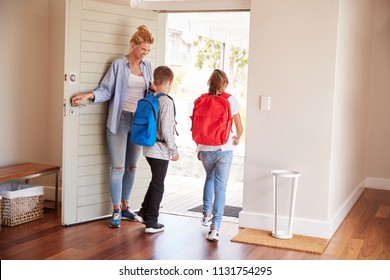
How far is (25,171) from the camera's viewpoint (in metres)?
4.55

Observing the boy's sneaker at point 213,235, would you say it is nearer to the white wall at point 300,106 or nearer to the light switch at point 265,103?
the white wall at point 300,106

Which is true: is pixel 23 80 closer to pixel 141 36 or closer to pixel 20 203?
pixel 20 203

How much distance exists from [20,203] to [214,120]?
173cm

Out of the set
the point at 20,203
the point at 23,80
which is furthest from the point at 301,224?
the point at 23,80

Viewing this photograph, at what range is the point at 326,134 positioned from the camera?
4145 mm

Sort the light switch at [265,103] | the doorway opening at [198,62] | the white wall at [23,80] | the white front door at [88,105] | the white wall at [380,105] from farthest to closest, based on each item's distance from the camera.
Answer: the doorway opening at [198,62]
the white wall at [380,105]
the white wall at [23,80]
the light switch at [265,103]
the white front door at [88,105]

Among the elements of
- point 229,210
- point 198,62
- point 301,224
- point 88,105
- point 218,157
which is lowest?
point 229,210

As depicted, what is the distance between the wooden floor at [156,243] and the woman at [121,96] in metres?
0.37

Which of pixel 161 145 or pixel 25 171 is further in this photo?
pixel 25 171

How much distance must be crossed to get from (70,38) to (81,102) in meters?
0.50

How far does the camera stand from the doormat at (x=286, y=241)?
388 centimetres

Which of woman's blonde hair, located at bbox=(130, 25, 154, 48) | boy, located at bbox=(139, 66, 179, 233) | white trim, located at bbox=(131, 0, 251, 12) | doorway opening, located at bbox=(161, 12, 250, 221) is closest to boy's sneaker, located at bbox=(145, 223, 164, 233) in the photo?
boy, located at bbox=(139, 66, 179, 233)

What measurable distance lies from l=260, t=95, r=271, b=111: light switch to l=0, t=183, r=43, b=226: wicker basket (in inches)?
78.3

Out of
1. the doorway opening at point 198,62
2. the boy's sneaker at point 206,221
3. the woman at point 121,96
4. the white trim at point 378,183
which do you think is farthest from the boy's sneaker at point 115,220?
the white trim at point 378,183
